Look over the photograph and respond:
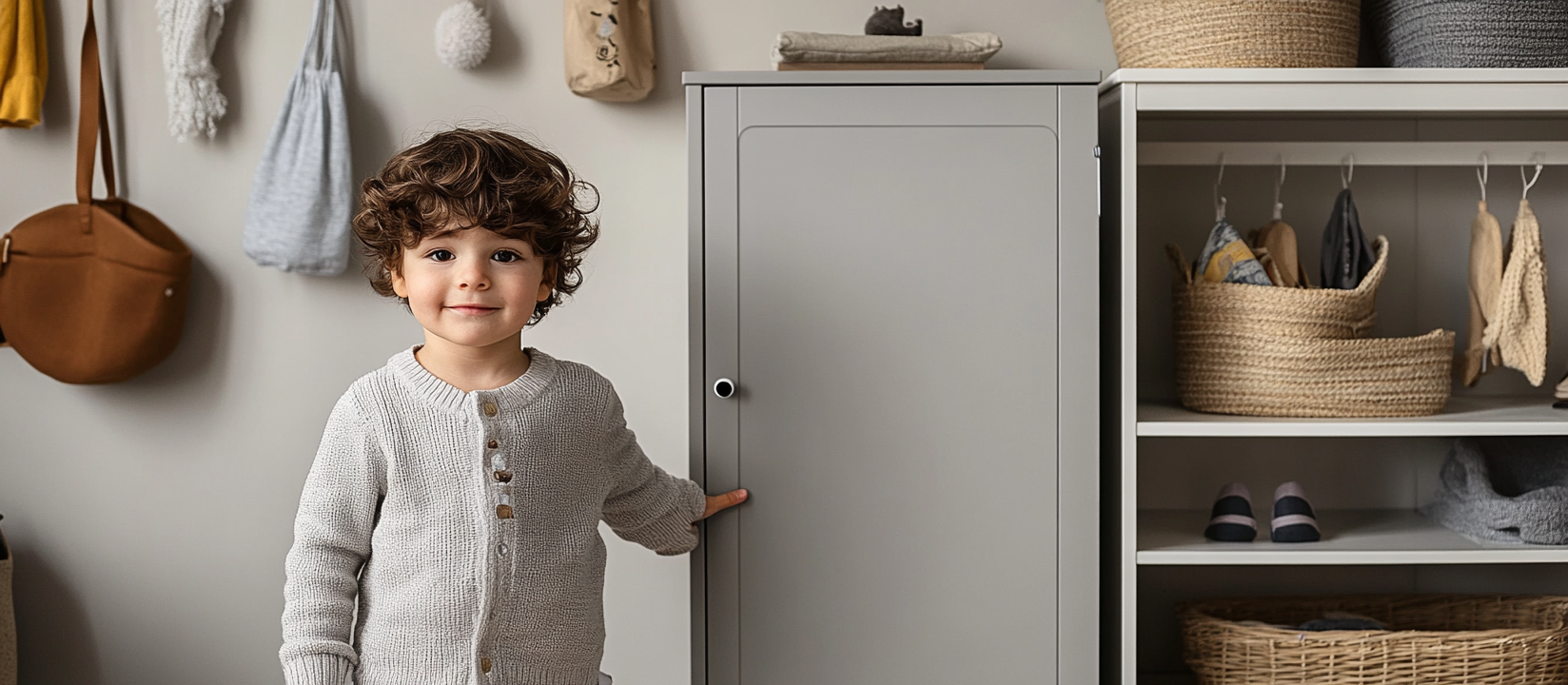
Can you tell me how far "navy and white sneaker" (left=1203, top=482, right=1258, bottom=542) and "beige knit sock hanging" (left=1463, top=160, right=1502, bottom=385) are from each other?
0.49 metres

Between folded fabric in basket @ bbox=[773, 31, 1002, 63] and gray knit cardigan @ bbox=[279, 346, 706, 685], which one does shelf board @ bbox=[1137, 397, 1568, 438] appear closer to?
folded fabric in basket @ bbox=[773, 31, 1002, 63]

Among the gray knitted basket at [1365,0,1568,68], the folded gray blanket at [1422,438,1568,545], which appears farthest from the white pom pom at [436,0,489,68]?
the folded gray blanket at [1422,438,1568,545]

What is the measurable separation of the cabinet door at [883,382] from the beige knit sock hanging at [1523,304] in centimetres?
79

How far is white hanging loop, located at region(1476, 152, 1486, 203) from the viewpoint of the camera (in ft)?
5.84

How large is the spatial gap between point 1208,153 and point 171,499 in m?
1.94

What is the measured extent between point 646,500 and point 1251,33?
43.0 inches

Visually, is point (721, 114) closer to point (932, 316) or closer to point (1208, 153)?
point (932, 316)

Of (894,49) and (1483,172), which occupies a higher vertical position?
(894,49)

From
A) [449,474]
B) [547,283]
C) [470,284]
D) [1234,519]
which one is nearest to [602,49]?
[547,283]

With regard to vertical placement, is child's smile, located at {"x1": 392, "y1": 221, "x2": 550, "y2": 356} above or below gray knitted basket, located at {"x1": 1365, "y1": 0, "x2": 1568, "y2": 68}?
below

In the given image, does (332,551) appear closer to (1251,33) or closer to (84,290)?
(84,290)

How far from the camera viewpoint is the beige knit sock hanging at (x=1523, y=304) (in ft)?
5.51

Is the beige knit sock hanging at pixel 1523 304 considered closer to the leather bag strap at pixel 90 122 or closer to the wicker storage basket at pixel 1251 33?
the wicker storage basket at pixel 1251 33

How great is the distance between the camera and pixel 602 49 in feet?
5.81
